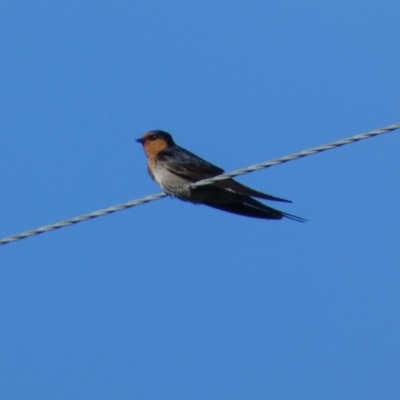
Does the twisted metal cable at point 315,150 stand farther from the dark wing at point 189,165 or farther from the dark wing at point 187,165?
the dark wing at point 187,165

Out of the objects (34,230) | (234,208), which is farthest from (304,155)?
(234,208)

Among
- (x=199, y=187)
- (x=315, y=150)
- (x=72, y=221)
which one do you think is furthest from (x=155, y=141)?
(x=315, y=150)

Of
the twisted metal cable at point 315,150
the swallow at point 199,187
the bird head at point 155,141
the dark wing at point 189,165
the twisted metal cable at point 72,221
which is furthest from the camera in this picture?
the bird head at point 155,141

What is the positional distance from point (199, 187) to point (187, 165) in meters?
0.45

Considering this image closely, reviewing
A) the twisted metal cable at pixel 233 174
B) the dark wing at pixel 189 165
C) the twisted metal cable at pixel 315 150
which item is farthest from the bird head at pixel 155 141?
the twisted metal cable at pixel 315 150

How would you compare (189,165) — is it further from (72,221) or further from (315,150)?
(315,150)

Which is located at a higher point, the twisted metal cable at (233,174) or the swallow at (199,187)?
the swallow at (199,187)

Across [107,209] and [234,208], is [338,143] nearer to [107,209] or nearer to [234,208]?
[107,209]

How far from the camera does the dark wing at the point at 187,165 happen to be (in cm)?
831

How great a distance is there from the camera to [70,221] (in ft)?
19.9

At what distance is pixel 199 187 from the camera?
8008mm

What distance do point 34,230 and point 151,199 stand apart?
702 mm

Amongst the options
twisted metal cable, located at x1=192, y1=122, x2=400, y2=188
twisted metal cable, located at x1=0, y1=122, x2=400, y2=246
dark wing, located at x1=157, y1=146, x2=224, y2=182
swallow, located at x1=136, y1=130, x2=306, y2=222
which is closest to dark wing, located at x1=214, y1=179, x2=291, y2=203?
swallow, located at x1=136, y1=130, x2=306, y2=222

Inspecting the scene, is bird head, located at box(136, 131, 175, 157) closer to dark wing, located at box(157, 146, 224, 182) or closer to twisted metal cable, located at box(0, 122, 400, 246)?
dark wing, located at box(157, 146, 224, 182)
